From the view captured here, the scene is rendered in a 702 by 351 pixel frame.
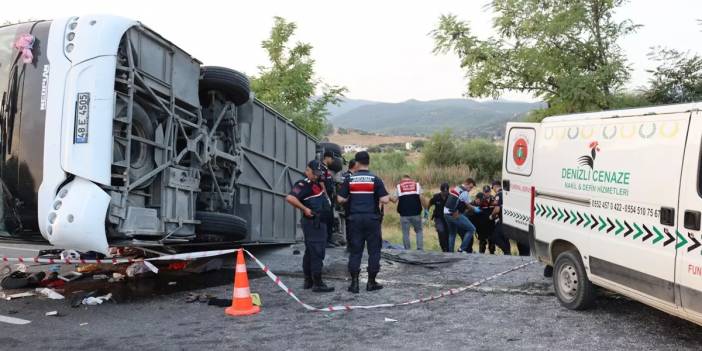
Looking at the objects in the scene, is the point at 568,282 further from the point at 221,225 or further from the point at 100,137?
the point at 100,137

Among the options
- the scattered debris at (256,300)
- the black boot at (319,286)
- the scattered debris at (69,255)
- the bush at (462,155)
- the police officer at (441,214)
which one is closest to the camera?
the scattered debris at (256,300)

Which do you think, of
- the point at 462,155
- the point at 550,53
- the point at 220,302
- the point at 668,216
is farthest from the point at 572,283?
the point at 462,155

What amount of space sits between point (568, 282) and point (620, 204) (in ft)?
3.81

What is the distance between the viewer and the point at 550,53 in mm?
14281

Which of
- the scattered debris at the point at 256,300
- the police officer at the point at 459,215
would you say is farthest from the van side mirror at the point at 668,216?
the police officer at the point at 459,215

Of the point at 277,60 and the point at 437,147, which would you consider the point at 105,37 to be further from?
the point at 437,147

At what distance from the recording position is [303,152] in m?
9.28

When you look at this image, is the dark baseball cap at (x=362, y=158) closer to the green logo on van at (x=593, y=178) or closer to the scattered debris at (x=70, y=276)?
the green logo on van at (x=593, y=178)

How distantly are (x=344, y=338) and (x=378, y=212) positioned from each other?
212 cm

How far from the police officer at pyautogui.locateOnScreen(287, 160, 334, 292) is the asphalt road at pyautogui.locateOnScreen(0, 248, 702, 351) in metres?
0.33

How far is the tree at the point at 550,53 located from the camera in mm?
13469

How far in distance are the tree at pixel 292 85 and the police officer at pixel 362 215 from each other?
12.7 m

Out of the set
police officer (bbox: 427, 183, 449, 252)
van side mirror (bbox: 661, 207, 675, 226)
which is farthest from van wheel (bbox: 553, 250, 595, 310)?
police officer (bbox: 427, 183, 449, 252)

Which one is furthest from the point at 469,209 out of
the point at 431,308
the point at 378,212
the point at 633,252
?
the point at 633,252
